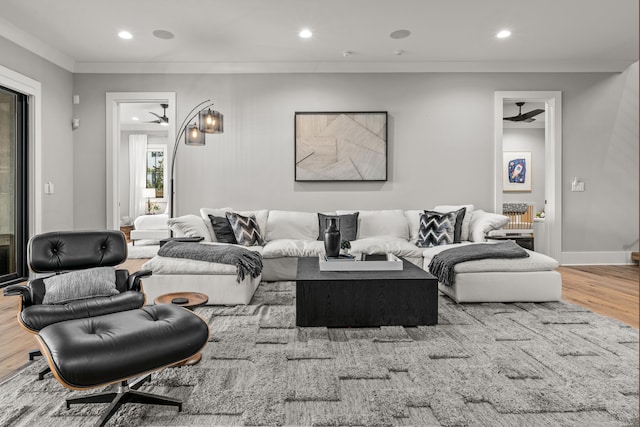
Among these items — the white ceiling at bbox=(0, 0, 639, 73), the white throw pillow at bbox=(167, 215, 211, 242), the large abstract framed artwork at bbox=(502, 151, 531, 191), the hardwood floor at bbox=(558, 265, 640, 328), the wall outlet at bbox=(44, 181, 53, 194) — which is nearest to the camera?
the hardwood floor at bbox=(558, 265, 640, 328)

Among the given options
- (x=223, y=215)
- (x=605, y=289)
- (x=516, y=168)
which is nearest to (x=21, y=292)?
(x=223, y=215)

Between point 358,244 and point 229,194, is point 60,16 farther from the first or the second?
point 358,244

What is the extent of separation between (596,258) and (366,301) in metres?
4.35

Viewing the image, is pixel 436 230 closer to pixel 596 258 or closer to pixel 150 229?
pixel 596 258

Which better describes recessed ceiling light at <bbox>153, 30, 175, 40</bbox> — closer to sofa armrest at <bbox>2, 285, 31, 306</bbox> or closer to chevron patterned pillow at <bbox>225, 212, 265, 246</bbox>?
chevron patterned pillow at <bbox>225, 212, 265, 246</bbox>

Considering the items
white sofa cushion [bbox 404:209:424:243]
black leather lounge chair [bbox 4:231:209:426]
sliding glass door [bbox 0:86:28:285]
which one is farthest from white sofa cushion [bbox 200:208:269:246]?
black leather lounge chair [bbox 4:231:209:426]

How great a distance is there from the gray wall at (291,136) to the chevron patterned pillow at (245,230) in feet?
2.81

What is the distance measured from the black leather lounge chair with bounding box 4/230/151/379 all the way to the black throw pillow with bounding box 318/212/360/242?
256cm

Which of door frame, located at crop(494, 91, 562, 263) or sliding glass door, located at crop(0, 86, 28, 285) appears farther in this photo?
door frame, located at crop(494, 91, 562, 263)

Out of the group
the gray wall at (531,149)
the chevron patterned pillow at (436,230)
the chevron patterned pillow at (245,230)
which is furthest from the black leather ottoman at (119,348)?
the gray wall at (531,149)

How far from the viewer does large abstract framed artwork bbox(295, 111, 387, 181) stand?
542 centimetres

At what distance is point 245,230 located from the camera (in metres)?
4.55

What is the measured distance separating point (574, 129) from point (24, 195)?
22.5 ft

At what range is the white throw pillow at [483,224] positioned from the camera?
4.53 meters
